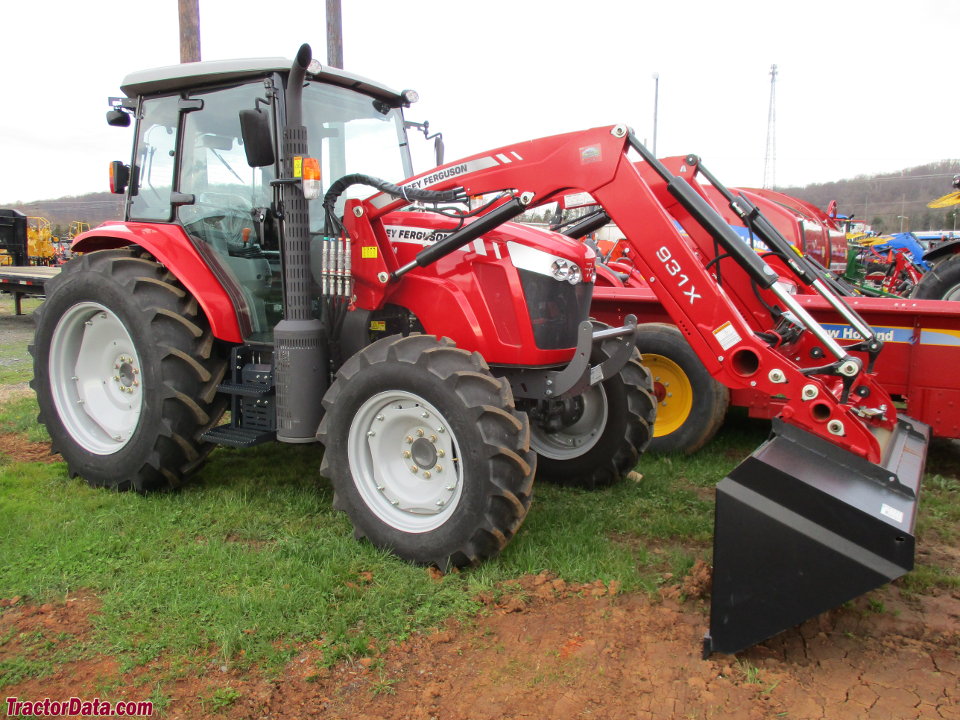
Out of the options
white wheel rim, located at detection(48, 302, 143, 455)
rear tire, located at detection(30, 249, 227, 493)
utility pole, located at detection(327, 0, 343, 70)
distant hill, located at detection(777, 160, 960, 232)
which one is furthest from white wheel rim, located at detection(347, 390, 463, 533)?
distant hill, located at detection(777, 160, 960, 232)

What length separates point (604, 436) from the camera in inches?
183

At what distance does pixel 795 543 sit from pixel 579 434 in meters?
2.23

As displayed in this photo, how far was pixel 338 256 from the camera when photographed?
3.97 metres

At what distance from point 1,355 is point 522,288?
908cm

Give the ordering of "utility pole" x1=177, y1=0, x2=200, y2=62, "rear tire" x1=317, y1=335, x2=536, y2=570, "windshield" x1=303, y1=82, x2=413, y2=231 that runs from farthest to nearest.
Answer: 1. "utility pole" x1=177, y1=0, x2=200, y2=62
2. "windshield" x1=303, y1=82, x2=413, y2=231
3. "rear tire" x1=317, y1=335, x2=536, y2=570

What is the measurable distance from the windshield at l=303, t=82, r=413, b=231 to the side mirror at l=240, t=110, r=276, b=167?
25.5 inches

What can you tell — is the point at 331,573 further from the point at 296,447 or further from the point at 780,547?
the point at 296,447

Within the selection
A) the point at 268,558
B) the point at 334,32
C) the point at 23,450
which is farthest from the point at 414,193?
the point at 334,32

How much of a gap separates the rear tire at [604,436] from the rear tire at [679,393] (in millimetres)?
884

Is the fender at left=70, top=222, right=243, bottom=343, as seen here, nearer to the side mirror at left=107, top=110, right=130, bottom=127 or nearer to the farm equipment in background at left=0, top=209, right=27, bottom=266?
the side mirror at left=107, top=110, right=130, bottom=127

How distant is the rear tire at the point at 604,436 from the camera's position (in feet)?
15.0

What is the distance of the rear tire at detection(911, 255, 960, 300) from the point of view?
7340 millimetres

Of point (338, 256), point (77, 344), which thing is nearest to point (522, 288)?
point (338, 256)

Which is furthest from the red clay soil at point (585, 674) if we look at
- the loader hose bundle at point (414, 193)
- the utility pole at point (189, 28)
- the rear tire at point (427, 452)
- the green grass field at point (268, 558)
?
the utility pole at point (189, 28)
